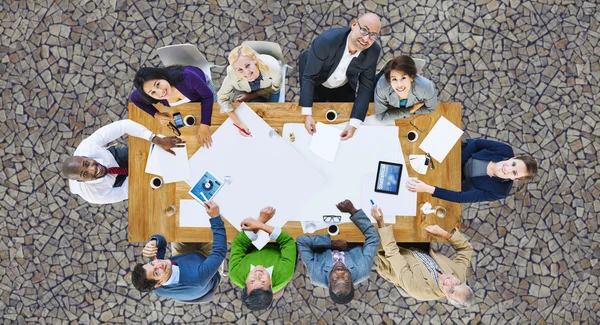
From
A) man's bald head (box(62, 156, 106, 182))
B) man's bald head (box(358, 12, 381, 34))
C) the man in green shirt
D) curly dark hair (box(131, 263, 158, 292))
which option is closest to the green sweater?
the man in green shirt

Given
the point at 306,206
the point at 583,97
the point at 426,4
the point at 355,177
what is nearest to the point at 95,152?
the point at 306,206

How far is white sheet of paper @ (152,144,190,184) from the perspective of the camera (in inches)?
133

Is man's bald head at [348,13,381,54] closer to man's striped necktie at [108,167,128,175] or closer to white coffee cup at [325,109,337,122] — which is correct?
white coffee cup at [325,109,337,122]

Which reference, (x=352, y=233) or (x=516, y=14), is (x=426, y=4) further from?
(x=352, y=233)

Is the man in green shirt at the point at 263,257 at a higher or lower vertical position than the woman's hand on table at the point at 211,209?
lower

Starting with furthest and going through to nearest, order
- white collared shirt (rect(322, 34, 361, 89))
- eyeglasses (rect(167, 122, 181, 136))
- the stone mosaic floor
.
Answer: the stone mosaic floor, eyeglasses (rect(167, 122, 181, 136)), white collared shirt (rect(322, 34, 361, 89))

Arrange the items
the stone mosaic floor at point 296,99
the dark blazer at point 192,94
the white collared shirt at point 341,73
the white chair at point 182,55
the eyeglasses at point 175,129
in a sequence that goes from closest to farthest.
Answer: the white collared shirt at point 341,73 → the dark blazer at point 192,94 → the eyeglasses at point 175,129 → the white chair at point 182,55 → the stone mosaic floor at point 296,99

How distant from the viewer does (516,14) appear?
4504 mm

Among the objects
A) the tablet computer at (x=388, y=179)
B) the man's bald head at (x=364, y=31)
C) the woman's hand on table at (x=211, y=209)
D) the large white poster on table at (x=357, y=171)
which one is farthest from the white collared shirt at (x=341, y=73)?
the woman's hand on table at (x=211, y=209)

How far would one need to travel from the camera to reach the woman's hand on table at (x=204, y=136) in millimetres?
3363

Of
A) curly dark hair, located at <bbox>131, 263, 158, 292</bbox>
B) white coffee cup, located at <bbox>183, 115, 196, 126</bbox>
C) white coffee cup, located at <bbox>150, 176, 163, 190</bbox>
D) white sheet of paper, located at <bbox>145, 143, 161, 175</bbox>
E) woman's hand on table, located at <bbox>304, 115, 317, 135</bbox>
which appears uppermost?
woman's hand on table, located at <bbox>304, 115, 317, 135</bbox>

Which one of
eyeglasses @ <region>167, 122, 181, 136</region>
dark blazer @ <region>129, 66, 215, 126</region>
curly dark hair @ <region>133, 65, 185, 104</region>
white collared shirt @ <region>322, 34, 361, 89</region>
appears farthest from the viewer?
eyeglasses @ <region>167, 122, 181, 136</region>

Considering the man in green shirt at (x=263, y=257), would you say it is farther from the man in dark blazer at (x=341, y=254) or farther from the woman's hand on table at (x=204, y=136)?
the woman's hand on table at (x=204, y=136)

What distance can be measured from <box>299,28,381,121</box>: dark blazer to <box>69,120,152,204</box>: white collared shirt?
3.93 feet
